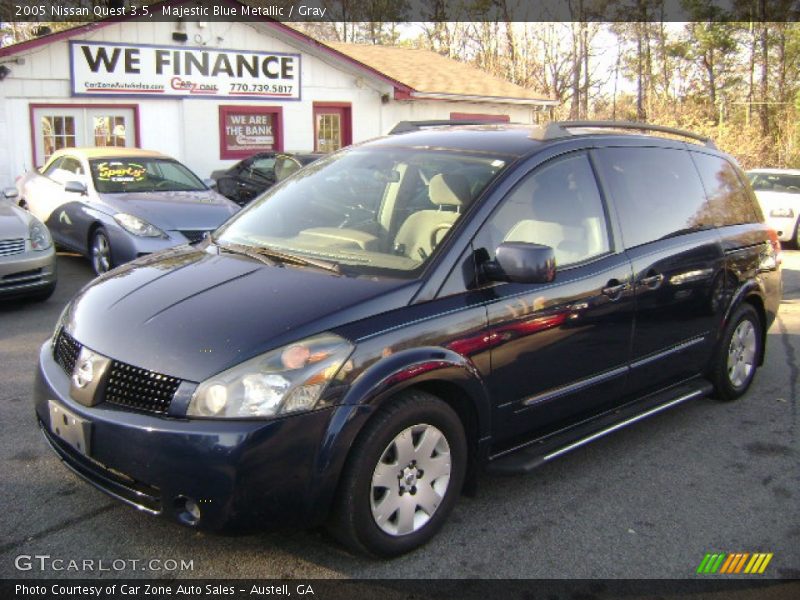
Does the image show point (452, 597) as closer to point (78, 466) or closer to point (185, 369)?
point (185, 369)

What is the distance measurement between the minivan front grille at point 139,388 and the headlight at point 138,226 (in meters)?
5.87

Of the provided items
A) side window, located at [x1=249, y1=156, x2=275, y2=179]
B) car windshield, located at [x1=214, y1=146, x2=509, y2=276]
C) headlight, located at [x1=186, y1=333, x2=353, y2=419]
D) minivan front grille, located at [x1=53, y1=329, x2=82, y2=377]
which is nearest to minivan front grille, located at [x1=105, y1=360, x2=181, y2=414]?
headlight, located at [x1=186, y1=333, x2=353, y2=419]

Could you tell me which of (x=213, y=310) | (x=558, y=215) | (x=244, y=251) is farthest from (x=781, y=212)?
(x=213, y=310)

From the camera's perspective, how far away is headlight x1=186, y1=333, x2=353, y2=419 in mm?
2939

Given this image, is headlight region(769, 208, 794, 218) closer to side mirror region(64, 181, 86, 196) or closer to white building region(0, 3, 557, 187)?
white building region(0, 3, 557, 187)

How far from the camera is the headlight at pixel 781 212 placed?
14.2m

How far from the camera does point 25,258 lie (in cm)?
764

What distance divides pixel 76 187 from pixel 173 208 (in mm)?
1419

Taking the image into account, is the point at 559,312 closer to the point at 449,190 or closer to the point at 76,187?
the point at 449,190

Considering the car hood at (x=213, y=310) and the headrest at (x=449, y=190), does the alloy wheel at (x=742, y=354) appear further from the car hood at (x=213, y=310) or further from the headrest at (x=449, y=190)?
the car hood at (x=213, y=310)

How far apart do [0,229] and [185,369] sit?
5601 mm

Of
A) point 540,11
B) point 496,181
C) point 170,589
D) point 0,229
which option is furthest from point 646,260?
point 540,11

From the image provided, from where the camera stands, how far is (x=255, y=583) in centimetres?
318

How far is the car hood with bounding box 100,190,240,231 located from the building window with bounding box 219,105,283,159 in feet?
27.8
